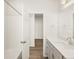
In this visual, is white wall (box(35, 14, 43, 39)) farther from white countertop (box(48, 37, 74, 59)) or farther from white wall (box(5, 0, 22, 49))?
white wall (box(5, 0, 22, 49))

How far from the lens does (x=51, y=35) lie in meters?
5.50

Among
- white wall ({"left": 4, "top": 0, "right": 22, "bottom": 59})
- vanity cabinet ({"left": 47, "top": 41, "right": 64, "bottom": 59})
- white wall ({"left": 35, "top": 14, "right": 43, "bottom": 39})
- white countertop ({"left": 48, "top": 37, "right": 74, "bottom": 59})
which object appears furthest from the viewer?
white wall ({"left": 35, "top": 14, "right": 43, "bottom": 39})

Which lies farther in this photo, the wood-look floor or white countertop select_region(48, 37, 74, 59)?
the wood-look floor

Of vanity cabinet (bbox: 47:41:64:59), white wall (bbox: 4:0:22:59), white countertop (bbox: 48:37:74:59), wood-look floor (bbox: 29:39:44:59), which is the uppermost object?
white wall (bbox: 4:0:22:59)

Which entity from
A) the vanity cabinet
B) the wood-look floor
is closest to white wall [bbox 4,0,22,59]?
the vanity cabinet

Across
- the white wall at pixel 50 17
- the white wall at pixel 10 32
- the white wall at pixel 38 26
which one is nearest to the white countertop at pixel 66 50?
the white wall at pixel 10 32

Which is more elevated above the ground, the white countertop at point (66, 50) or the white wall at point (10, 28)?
the white wall at point (10, 28)

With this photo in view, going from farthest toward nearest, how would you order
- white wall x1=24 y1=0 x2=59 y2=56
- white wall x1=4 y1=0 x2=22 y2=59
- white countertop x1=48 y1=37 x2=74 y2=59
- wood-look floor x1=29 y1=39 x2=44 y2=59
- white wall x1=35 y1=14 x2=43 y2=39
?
white wall x1=35 y1=14 x2=43 y2=39 < white wall x1=24 y1=0 x2=59 y2=56 < wood-look floor x1=29 y1=39 x2=44 y2=59 < white countertop x1=48 y1=37 x2=74 y2=59 < white wall x1=4 y1=0 x2=22 y2=59

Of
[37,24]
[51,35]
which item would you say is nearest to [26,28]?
[51,35]

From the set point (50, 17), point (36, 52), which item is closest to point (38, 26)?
point (36, 52)

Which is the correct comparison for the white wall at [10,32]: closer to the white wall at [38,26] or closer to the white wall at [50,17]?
the white wall at [50,17]
